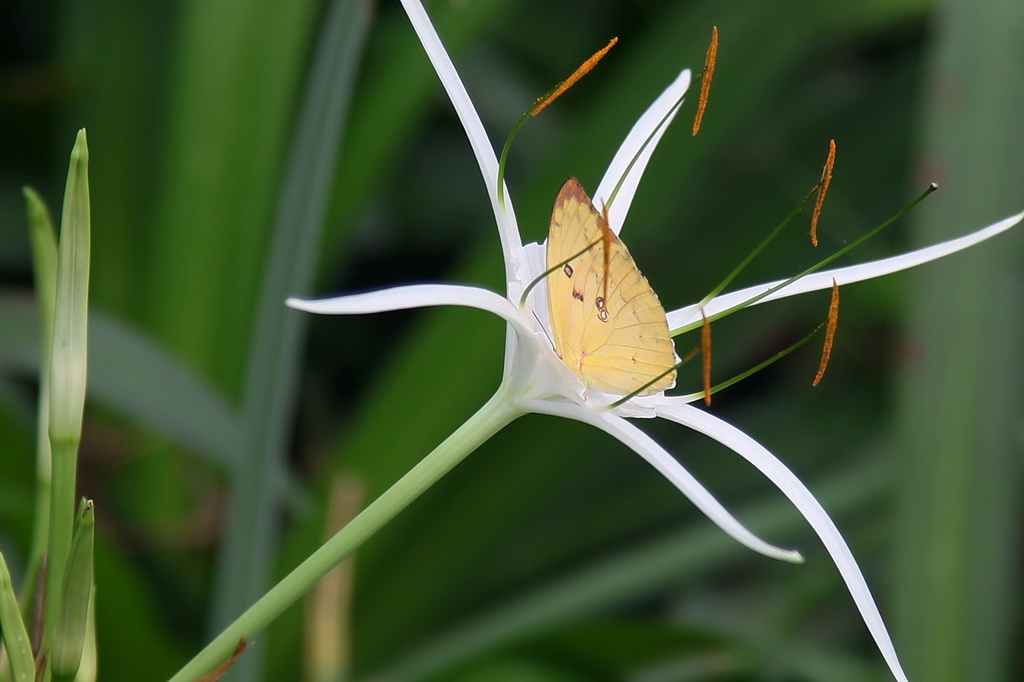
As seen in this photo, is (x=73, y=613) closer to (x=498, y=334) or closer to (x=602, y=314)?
(x=602, y=314)

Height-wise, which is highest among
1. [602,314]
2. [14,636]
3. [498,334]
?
[498,334]

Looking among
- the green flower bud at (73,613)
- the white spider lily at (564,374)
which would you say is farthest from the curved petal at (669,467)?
the green flower bud at (73,613)

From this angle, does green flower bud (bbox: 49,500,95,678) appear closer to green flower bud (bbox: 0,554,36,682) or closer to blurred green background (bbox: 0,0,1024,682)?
green flower bud (bbox: 0,554,36,682)

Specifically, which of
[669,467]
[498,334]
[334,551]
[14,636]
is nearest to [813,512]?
[669,467]

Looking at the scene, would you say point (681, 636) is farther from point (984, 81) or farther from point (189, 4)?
point (189, 4)

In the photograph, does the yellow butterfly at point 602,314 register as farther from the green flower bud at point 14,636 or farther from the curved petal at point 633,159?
the green flower bud at point 14,636

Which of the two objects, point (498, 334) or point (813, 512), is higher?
point (498, 334)
